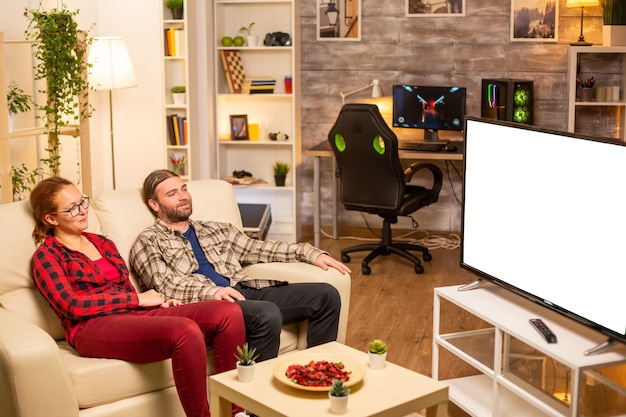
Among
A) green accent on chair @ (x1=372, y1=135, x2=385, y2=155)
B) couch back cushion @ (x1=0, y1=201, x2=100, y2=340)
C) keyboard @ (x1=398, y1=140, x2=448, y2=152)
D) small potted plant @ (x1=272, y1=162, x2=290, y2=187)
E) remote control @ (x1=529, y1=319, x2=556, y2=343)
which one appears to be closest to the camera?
remote control @ (x1=529, y1=319, x2=556, y2=343)

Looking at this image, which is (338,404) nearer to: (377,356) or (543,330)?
(377,356)

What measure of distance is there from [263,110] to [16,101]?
2.23 metres

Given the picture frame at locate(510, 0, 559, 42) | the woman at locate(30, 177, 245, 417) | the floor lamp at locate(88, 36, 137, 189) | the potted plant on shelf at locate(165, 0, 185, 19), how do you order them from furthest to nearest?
the picture frame at locate(510, 0, 559, 42) → the potted plant on shelf at locate(165, 0, 185, 19) → the floor lamp at locate(88, 36, 137, 189) → the woman at locate(30, 177, 245, 417)

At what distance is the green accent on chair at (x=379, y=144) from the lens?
557 cm

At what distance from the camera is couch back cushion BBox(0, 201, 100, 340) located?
320 centimetres

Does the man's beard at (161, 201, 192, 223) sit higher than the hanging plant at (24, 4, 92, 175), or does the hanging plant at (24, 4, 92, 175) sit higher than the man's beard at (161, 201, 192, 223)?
the hanging plant at (24, 4, 92, 175)

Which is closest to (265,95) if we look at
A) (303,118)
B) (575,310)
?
(303,118)

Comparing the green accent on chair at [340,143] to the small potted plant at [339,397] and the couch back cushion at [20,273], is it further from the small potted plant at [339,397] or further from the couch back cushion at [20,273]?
the small potted plant at [339,397]

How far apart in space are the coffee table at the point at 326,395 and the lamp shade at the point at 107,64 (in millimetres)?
3245

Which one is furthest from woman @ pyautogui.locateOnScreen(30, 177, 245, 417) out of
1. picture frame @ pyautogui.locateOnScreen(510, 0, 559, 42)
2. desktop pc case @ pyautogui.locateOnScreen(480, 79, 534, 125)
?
picture frame @ pyautogui.locateOnScreen(510, 0, 559, 42)

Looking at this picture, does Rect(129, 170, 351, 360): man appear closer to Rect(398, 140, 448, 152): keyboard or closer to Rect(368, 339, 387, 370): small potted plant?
Rect(368, 339, 387, 370): small potted plant

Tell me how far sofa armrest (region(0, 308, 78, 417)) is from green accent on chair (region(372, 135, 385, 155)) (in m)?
3.11

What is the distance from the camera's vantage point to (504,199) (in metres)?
3.31

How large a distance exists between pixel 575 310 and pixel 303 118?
14.0ft
